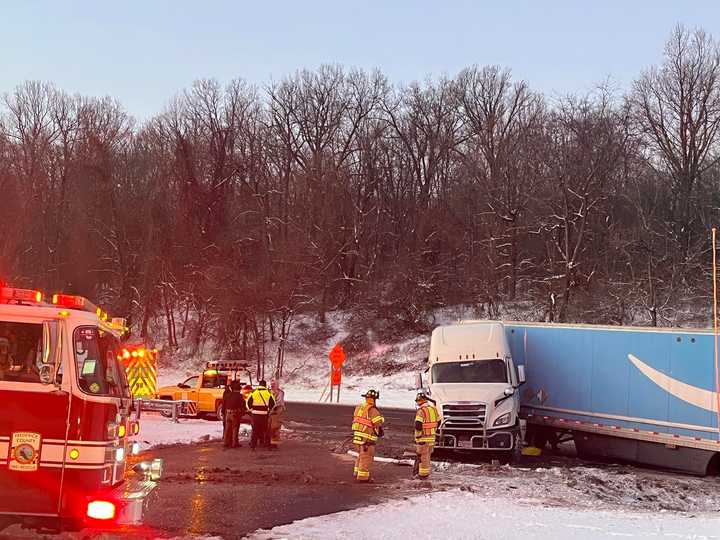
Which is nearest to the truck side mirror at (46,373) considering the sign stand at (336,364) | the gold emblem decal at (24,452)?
the gold emblem decal at (24,452)

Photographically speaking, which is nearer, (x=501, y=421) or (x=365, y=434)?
(x=365, y=434)

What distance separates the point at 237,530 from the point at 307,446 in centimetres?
969

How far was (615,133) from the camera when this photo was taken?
46.3m

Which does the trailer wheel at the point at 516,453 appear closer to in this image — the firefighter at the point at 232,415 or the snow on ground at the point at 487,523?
the snow on ground at the point at 487,523

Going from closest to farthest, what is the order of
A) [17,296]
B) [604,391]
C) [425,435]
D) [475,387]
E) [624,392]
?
[17,296]
[425,435]
[624,392]
[475,387]
[604,391]

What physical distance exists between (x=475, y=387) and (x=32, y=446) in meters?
11.9

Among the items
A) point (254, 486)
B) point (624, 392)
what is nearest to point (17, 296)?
point (254, 486)

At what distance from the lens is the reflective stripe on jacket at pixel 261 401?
17891 mm

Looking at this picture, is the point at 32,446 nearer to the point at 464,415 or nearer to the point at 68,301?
the point at 68,301

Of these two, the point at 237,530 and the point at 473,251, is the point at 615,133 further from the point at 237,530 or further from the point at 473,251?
the point at 237,530

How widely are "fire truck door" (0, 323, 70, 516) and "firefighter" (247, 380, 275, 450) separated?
35.6 ft

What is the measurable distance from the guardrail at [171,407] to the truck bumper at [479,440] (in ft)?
28.9

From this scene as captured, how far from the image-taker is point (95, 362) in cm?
748

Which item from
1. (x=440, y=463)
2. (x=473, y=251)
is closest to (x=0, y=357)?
(x=440, y=463)
